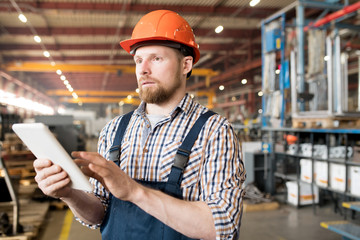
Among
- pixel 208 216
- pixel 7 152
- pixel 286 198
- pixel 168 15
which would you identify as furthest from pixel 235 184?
pixel 7 152

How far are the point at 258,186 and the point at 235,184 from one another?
17.2 feet

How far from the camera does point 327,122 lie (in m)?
4.96

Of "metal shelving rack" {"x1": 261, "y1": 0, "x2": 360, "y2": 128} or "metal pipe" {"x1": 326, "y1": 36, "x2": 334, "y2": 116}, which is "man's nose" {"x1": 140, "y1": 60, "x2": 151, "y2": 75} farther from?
"metal shelving rack" {"x1": 261, "y1": 0, "x2": 360, "y2": 128}

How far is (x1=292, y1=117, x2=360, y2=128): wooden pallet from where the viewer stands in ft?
16.3

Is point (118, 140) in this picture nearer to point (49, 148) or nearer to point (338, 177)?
point (49, 148)

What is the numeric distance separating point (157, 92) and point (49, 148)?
57 centimetres

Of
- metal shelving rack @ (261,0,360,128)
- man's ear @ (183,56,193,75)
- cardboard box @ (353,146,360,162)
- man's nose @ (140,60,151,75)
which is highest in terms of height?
metal shelving rack @ (261,0,360,128)

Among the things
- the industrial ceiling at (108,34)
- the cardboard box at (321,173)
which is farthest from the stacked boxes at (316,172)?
the industrial ceiling at (108,34)

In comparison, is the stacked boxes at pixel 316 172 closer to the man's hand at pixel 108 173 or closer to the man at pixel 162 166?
the man at pixel 162 166

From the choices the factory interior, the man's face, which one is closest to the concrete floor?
the factory interior

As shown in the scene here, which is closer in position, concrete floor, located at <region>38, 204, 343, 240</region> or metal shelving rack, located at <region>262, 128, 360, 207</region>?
concrete floor, located at <region>38, 204, 343, 240</region>

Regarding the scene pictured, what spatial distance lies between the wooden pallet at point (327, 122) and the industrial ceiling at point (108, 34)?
2.07m

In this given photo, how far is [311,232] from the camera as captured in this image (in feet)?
13.6

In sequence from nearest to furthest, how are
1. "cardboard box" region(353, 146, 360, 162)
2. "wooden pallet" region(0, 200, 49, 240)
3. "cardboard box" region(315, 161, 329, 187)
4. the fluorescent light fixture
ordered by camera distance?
"wooden pallet" region(0, 200, 49, 240), "cardboard box" region(353, 146, 360, 162), "cardboard box" region(315, 161, 329, 187), the fluorescent light fixture
